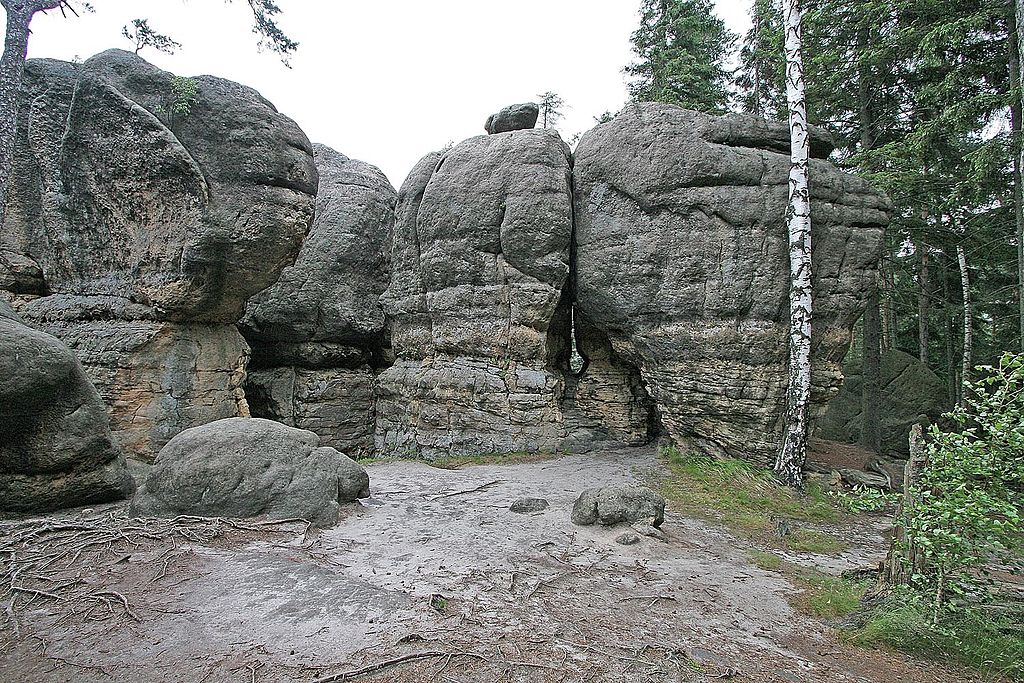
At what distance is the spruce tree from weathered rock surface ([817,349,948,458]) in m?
9.71

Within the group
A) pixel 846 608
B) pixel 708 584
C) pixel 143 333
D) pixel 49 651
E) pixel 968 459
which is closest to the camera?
pixel 49 651

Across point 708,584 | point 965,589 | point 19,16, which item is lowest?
point 708,584

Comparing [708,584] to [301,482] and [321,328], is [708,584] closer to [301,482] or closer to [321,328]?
[301,482]

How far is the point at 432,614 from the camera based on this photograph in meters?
5.07

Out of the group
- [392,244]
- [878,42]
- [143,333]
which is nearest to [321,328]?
[392,244]

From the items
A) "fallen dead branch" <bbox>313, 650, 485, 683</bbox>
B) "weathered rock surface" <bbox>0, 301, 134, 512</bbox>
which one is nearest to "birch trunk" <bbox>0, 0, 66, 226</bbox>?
"weathered rock surface" <bbox>0, 301, 134, 512</bbox>

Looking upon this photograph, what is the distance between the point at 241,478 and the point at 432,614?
11.7 feet

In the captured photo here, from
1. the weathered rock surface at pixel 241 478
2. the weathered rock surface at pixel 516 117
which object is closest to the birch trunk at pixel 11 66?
the weathered rock surface at pixel 241 478

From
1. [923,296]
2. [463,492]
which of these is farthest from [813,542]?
[923,296]

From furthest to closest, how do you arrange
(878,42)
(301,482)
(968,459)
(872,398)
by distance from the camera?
(872,398)
(878,42)
(301,482)
(968,459)

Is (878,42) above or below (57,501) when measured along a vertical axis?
above

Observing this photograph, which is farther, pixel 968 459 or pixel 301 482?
pixel 301 482

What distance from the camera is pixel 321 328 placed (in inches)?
674

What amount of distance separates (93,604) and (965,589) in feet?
24.6
